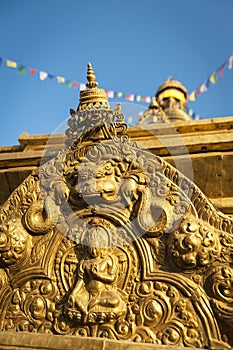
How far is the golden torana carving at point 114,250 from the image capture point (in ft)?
11.5

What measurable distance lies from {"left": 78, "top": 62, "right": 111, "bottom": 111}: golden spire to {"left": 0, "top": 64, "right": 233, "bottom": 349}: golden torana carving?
0.84ft

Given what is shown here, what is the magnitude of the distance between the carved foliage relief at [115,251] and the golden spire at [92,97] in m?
0.36

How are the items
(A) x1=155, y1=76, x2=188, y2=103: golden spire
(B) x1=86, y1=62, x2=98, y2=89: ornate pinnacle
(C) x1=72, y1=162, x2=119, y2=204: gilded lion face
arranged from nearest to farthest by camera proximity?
1. (C) x1=72, y1=162, x2=119, y2=204: gilded lion face
2. (B) x1=86, y1=62, x2=98, y2=89: ornate pinnacle
3. (A) x1=155, y1=76, x2=188, y2=103: golden spire

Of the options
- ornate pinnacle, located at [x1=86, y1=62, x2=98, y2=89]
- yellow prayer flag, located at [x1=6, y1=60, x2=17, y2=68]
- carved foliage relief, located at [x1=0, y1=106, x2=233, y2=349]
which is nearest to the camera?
carved foliage relief, located at [x1=0, y1=106, x2=233, y2=349]

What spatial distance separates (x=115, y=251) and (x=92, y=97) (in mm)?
1666

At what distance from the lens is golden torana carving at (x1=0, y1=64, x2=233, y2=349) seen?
3.52 meters

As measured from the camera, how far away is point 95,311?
357 cm

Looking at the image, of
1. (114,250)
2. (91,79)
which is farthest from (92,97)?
(114,250)

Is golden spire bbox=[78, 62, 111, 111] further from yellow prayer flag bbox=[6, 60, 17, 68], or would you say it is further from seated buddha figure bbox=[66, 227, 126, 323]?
yellow prayer flag bbox=[6, 60, 17, 68]

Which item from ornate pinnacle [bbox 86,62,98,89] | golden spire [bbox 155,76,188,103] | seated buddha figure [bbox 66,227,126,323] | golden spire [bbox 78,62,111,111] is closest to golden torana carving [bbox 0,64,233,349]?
seated buddha figure [bbox 66,227,126,323]

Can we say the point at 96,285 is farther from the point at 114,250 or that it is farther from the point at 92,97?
the point at 92,97

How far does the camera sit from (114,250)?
386 cm

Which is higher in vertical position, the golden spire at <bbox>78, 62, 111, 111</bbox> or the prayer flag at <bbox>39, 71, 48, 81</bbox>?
the prayer flag at <bbox>39, 71, 48, 81</bbox>

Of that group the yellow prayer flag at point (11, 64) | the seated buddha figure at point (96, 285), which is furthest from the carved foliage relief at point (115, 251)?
the yellow prayer flag at point (11, 64)
